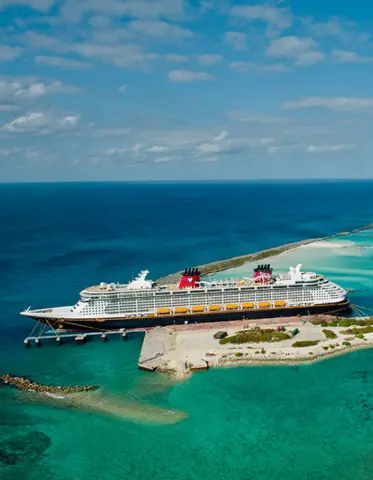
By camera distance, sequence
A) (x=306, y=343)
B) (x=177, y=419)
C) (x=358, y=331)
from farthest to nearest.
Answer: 1. (x=358, y=331)
2. (x=306, y=343)
3. (x=177, y=419)

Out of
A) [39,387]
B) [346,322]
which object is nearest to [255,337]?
[346,322]

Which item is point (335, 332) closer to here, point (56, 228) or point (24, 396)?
point (24, 396)

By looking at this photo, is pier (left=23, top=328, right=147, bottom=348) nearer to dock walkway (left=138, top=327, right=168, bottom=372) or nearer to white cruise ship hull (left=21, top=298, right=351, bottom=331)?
white cruise ship hull (left=21, top=298, right=351, bottom=331)

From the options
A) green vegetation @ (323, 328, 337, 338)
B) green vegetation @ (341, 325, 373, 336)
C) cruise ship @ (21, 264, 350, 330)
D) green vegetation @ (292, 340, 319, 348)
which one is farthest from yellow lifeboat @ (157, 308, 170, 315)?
green vegetation @ (341, 325, 373, 336)

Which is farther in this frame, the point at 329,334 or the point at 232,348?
the point at 329,334

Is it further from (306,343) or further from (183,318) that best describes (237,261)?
(306,343)

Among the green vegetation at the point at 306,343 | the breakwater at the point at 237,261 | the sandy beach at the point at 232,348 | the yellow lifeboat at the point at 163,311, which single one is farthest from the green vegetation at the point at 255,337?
the breakwater at the point at 237,261
